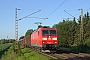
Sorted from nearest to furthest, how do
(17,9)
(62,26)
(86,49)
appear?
1. (86,49)
2. (17,9)
3. (62,26)

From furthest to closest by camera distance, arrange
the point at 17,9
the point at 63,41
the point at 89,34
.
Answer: the point at 63,41, the point at 89,34, the point at 17,9

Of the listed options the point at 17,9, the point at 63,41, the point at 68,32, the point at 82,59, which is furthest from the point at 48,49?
the point at 68,32

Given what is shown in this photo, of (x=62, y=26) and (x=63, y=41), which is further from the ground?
(x=62, y=26)

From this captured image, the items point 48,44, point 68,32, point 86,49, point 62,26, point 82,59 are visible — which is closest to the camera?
point 82,59

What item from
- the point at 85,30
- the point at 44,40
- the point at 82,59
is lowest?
the point at 82,59

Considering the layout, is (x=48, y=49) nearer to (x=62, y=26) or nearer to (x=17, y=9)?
(x=17, y=9)

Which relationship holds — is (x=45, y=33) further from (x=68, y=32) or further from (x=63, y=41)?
(x=68, y=32)

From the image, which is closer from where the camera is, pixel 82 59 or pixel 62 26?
pixel 82 59

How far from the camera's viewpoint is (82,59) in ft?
58.8

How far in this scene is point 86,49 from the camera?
3070cm

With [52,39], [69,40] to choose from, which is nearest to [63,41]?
[69,40]

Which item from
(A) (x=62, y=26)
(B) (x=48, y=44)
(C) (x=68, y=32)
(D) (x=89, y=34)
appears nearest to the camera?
(B) (x=48, y=44)

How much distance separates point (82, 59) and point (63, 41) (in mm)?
56003

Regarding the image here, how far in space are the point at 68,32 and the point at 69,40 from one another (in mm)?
5419
